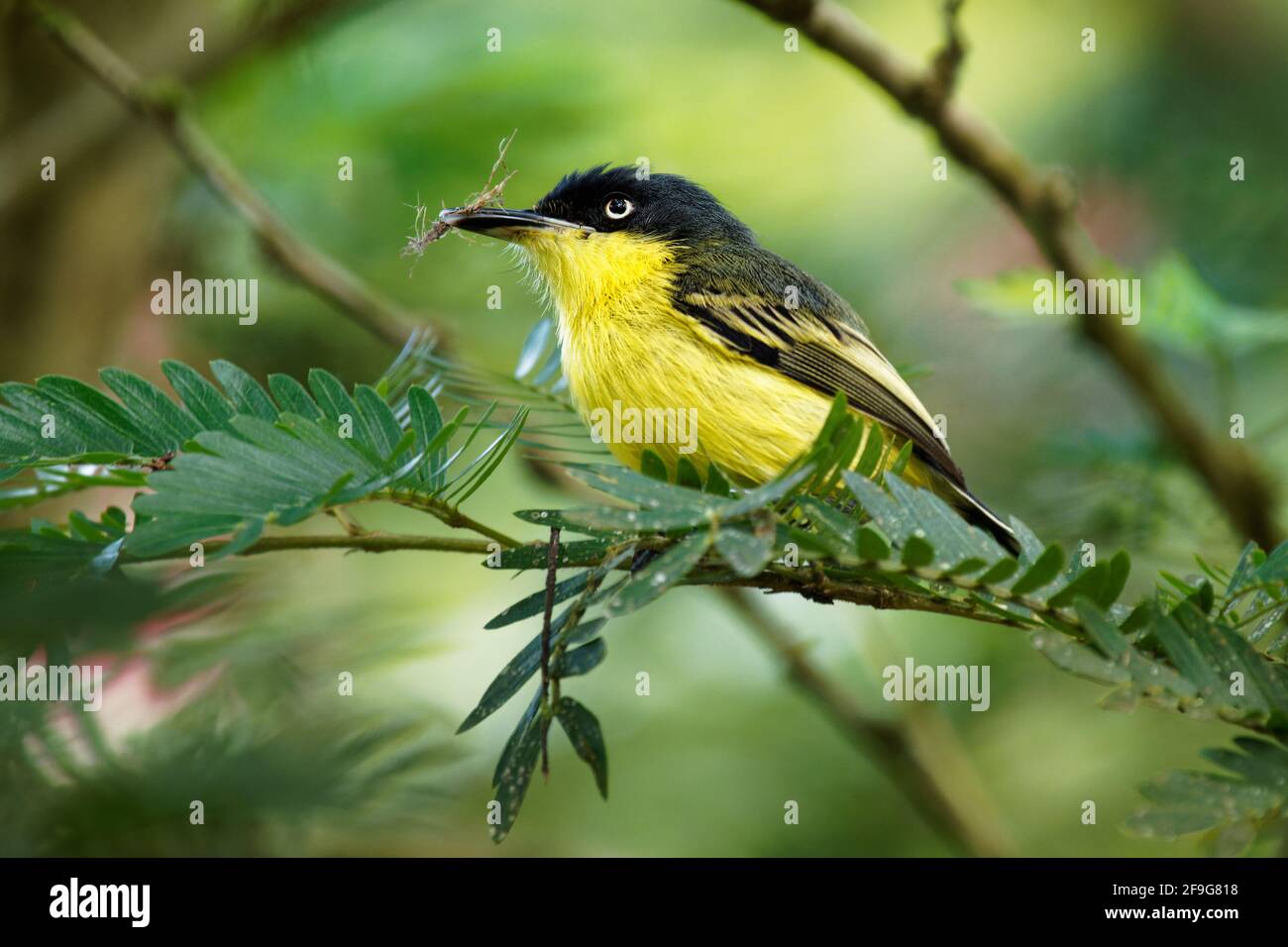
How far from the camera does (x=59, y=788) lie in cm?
149

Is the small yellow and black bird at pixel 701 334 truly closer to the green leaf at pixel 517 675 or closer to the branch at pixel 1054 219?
the branch at pixel 1054 219

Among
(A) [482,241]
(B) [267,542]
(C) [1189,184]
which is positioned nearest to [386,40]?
(A) [482,241]

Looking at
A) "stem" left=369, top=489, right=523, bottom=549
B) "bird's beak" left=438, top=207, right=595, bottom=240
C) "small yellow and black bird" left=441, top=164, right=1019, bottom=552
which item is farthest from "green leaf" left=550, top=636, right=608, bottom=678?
"bird's beak" left=438, top=207, right=595, bottom=240

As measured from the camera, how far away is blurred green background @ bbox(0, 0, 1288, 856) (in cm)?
405

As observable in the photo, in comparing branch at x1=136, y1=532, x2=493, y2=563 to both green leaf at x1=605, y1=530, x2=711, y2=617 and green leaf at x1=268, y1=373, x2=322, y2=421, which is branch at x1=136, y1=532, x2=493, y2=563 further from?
green leaf at x1=605, y1=530, x2=711, y2=617

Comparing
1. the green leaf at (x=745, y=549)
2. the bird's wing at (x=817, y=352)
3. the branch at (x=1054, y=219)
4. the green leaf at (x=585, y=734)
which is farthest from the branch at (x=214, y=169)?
the green leaf at (x=745, y=549)

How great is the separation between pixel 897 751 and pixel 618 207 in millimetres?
1791

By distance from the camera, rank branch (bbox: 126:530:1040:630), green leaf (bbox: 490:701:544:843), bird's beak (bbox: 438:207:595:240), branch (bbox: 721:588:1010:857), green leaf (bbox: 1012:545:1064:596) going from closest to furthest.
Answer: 1. green leaf (bbox: 1012:545:1064:596)
2. green leaf (bbox: 490:701:544:843)
3. branch (bbox: 126:530:1040:630)
4. bird's beak (bbox: 438:207:595:240)
5. branch (bbox: 721:588:1010:857)

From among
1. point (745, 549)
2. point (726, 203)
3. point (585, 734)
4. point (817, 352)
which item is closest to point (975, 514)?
point (817, 352)

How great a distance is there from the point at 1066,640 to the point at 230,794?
1.01 metres

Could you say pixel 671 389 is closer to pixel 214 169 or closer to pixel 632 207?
pixel 632 207

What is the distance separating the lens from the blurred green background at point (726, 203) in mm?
4055
